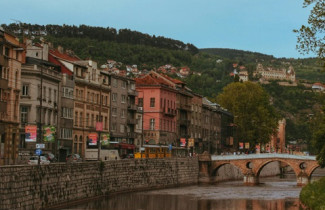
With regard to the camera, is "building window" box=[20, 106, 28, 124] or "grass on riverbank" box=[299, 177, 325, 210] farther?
"building window" box=[20, 106, 28, 124]

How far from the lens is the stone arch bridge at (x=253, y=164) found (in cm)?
10719

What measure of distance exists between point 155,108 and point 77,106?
98.4 feet

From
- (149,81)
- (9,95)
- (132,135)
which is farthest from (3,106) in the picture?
(149,81)

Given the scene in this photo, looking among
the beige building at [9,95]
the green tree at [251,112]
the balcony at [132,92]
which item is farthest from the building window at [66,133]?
the green tree at [251,112]

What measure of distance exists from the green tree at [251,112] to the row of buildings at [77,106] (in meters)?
13.9

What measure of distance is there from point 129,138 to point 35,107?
31241 mm

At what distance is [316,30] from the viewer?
143ft

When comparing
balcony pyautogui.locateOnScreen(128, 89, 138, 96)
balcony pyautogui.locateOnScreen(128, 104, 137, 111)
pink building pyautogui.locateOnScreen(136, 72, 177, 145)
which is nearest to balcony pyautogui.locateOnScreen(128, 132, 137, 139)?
balcony pyautogui.locateOnScreen(128, 104, 137, 111)

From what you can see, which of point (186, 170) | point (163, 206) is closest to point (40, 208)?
point (163, 206)

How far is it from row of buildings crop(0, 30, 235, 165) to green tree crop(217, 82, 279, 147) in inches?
548

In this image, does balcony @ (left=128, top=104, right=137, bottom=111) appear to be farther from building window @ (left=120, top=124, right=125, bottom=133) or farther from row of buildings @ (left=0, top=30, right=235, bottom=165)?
building window @ (left=120, top=124, right=125, bottom=133)

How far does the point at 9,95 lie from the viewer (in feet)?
216

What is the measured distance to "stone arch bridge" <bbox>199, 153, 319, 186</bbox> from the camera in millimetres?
107188

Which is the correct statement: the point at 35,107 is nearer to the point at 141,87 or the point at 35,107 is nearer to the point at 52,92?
the point at 52,92
